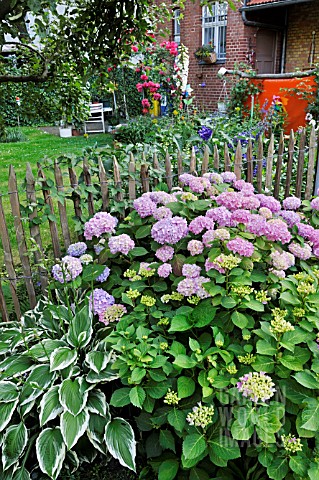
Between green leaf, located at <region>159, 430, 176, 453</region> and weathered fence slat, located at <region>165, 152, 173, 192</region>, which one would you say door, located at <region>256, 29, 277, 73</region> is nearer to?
weathered fence slat, located at <region>165, 152, 173, 192</region>

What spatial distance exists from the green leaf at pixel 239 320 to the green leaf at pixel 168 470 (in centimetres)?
63

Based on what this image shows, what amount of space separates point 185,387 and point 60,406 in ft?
1.86

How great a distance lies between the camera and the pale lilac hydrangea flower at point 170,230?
2250mm

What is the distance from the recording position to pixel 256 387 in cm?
166

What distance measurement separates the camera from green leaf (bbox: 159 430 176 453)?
1872 millimetres

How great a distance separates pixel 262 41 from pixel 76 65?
30.5 ft

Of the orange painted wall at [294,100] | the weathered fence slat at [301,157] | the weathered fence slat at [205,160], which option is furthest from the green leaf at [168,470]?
the orange painted wall at [294,100]

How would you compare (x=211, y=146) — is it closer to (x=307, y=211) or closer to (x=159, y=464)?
(x=307, y=211)

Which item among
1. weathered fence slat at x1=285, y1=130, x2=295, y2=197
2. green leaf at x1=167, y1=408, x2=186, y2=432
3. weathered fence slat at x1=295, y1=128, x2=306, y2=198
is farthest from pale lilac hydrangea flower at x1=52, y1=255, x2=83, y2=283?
weathered fence slat at x1=295, y1=128, x2=306, y2=198

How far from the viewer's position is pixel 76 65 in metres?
4.09

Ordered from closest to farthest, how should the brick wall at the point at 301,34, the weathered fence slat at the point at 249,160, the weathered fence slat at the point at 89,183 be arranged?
the weathered fence slat at the point at 89,183 < the weathered fence slat at the point at 249,160 < the brick wall at the point at 301,34

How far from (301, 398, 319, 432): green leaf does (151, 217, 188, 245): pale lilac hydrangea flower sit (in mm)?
947

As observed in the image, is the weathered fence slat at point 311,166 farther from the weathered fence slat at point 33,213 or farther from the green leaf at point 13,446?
the green leaf at point 13,446

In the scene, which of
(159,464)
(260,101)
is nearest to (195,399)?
(159,464)
